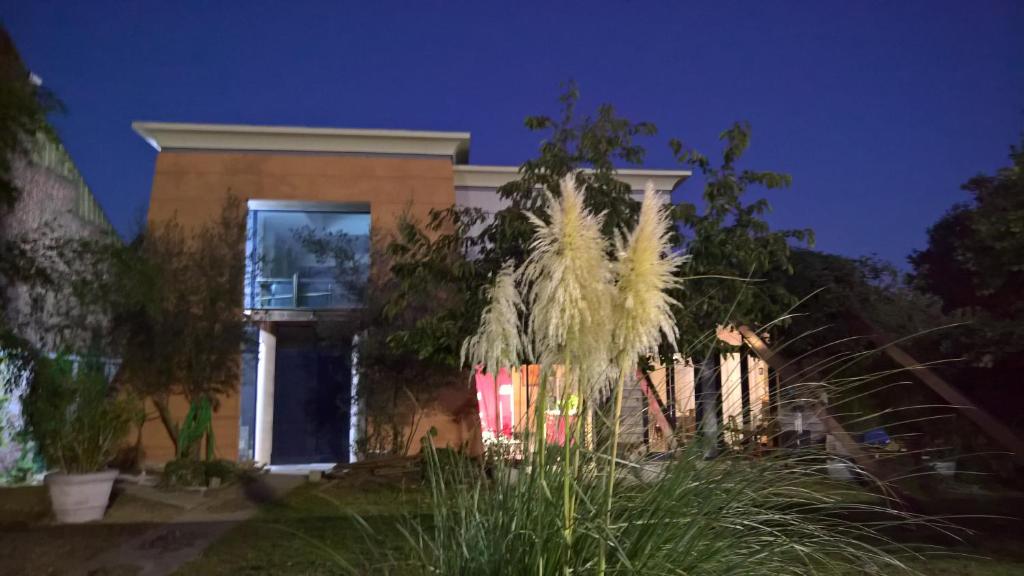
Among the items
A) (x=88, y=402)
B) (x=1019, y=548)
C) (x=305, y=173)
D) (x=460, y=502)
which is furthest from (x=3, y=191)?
(x=1019, y=548)

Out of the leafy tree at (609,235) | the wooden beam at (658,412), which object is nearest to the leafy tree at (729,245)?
the leafy tree at (609,235)

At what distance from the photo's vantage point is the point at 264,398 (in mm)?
15281

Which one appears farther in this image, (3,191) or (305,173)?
(305,173)

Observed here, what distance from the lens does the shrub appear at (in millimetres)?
9789

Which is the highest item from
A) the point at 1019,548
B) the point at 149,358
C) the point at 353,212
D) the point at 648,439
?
the point at 353,212

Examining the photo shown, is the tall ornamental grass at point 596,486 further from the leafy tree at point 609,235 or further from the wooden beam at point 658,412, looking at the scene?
the leafy tree at point 609,235

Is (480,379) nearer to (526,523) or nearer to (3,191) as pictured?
(3,191)

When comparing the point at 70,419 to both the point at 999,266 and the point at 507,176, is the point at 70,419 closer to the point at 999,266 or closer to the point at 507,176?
the point at 507,176

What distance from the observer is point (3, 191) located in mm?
7723

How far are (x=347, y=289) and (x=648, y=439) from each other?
10649 mm

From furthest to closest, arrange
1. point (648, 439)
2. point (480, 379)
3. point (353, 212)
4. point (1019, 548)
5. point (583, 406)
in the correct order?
1. point (353, 212)
2. point (480, 379)
3. point (1019, 548)
4. point (648, 439)
5. point (583, 406)

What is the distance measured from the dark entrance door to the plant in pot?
5386mm

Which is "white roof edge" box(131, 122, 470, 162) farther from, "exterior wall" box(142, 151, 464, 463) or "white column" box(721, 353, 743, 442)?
"white column" box(721, 353, 743, 442)

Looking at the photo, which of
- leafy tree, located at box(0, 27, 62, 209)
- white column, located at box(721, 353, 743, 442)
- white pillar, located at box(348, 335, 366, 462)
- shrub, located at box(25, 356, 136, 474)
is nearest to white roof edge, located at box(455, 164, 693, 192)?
white pillar, located at box(348, 335, 366, 462)
